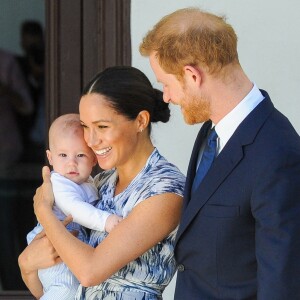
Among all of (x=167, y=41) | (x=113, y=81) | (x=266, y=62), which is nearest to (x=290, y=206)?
(x=167, y=41)

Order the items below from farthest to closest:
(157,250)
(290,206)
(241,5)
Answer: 1. (241,5)
2. (157,250)
3. (290,206)

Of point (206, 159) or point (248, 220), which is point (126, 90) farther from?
point (248, 220)

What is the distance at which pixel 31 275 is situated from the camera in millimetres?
3633

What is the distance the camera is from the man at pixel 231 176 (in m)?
2.88

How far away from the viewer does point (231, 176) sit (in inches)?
118

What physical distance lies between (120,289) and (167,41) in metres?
0.82

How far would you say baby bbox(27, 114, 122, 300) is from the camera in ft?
11.6

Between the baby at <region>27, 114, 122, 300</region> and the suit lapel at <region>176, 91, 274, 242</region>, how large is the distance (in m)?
0.52

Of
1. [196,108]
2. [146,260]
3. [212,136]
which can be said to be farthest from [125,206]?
[196,108]

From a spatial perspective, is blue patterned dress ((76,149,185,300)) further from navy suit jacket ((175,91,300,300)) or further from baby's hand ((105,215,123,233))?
navy suit jacket ((175,91,300,300))

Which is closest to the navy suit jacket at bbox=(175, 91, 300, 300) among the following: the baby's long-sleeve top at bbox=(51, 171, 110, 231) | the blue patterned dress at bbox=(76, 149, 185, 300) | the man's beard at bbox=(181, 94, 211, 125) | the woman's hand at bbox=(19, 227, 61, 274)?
the man's beard at bbox=(181, 94, 211, 125)

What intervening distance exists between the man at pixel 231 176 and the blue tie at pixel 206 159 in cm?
3

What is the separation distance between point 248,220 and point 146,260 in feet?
1.69

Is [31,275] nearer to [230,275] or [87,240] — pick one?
[87,240]
